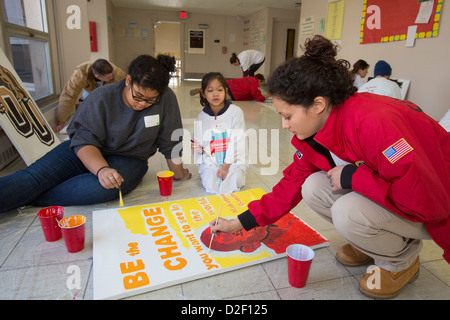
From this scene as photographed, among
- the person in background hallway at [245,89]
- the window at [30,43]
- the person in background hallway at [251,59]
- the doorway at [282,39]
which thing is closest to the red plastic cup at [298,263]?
the window at [30,43]

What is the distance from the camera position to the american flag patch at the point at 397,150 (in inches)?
33.7

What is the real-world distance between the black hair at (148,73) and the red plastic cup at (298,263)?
38.8 inches

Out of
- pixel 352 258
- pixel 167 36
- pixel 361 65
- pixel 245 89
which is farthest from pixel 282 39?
pixel 352 258

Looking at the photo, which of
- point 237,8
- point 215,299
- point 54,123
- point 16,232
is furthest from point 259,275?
point 237,8

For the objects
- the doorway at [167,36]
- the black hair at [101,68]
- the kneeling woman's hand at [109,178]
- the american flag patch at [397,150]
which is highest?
the doorway at [167,36]

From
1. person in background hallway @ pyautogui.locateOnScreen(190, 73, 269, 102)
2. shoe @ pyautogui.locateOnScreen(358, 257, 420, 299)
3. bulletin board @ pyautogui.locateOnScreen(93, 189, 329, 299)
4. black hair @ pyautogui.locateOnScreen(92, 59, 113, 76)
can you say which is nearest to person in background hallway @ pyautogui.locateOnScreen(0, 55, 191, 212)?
bulletin board @ pyautogui.locateOnScreen(93, 189, 329, 299)

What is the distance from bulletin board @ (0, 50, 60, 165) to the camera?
6.63ft

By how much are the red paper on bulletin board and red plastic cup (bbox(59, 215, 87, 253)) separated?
3.82m

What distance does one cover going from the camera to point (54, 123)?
3.44 metres

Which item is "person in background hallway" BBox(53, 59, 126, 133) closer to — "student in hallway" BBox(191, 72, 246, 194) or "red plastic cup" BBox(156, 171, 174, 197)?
"student in hallway" BBox(191, 72, 246, 194)

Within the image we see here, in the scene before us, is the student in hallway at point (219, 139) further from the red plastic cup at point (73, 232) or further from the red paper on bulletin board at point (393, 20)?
the red paper on bulletin board at point (393, 20)

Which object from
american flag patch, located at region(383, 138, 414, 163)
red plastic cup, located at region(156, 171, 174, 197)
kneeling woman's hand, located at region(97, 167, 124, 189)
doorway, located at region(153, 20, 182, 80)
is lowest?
red plastic cup, located at region(156, 171, 174, 197)

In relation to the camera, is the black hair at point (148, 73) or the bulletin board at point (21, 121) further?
the bulletin board at point (21, 121)

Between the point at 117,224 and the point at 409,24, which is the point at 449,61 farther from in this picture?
the point at 117,224
